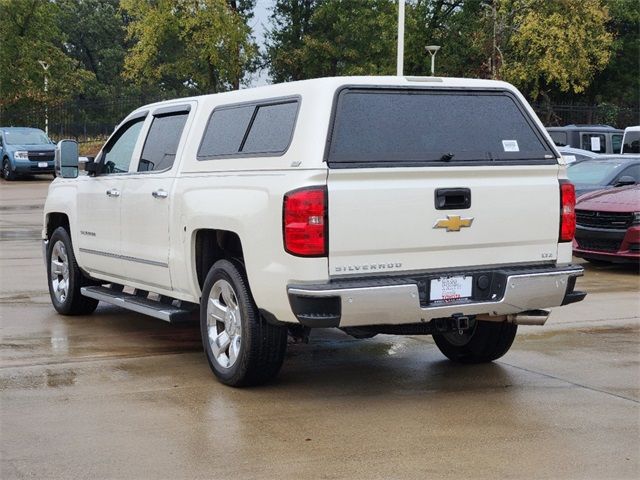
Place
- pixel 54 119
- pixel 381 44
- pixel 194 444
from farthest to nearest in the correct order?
pixel 381 44 < pixel 54 119 < pixel 194 444

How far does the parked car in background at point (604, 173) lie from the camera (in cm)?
1539

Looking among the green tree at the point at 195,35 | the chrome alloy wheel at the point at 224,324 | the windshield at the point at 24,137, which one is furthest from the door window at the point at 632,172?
the green tree at the point at 195,35

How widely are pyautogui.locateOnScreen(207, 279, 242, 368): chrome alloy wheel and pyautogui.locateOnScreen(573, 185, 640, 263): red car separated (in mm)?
7355

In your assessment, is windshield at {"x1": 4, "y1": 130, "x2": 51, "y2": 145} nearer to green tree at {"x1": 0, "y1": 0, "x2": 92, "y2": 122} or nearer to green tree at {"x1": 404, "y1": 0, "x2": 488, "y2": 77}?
green tree at {"x1": 0, "y1": 0, "x2": 92, "y2": 122}

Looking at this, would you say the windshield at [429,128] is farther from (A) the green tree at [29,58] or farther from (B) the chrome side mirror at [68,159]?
(A) the green tree at [29,58]

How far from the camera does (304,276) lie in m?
6.06

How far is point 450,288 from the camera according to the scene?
643 centimetres

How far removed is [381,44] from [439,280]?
4649 cm

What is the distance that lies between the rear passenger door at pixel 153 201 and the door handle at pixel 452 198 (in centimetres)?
217

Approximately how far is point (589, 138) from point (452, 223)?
73.4 feet

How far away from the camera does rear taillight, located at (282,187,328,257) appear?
19.8 ft

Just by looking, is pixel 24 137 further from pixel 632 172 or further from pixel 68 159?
pixel 68 159

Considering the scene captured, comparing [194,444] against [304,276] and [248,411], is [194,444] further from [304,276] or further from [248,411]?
[304,276]

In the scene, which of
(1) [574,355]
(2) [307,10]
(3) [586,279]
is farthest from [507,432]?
(2) [307,10]
